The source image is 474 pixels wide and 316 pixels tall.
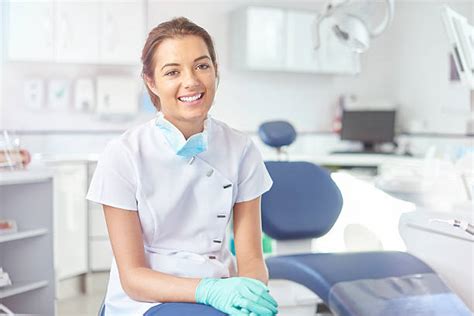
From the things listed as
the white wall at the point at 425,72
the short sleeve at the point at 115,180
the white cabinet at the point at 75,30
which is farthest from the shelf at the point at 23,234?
the white wall at the point at 425,72

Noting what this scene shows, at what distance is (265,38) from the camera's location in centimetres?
470

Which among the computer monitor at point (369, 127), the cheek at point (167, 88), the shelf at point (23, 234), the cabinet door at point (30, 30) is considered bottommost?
the shelf at point (23, 234)

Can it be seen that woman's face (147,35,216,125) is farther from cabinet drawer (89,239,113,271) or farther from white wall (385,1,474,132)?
white wall (385,1,474,132)

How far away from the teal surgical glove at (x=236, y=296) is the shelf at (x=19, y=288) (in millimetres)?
857

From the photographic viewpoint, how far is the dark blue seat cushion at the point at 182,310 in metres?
1.18

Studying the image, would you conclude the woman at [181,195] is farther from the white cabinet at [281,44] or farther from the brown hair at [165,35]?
the white cabinet at [281,44]

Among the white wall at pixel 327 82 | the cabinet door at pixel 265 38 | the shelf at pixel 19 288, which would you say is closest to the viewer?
the shelf at pixel 19 288

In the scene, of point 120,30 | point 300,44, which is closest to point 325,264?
point 120,30

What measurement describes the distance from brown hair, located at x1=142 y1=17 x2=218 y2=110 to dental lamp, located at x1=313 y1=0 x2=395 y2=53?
3.48 feet

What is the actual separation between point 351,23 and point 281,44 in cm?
257

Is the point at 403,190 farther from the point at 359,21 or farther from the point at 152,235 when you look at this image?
the point at 152,235

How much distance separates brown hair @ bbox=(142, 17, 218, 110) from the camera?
4.11ft

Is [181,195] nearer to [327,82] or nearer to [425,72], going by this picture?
[327,82]

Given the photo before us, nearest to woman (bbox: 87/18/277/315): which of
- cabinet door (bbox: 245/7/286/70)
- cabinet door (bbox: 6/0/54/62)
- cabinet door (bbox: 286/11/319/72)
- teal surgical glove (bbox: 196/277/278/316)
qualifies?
teal surgical glove (bbox: 196/277/278/316)
